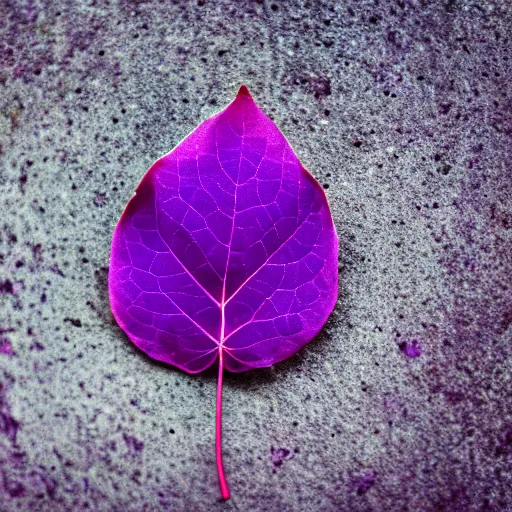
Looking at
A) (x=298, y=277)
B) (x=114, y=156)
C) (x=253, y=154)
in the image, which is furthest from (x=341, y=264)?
(x=114, y=156)

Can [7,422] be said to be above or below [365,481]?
above

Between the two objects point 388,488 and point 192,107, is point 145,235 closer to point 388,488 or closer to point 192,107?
point 192,107

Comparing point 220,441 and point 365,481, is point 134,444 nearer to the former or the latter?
point 220,441

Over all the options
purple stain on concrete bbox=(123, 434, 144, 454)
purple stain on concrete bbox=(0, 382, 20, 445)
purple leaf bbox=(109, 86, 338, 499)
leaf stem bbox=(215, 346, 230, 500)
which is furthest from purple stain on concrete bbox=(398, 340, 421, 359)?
purple stain on concrete bbox=(0, 382, 20, 445)

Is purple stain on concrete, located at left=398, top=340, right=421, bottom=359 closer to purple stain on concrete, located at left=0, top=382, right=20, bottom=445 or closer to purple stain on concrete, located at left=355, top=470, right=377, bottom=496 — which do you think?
purple stain on concrete, located at left=355, top=470, right=377, bottom=496

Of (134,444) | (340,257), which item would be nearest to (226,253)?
(340,257)

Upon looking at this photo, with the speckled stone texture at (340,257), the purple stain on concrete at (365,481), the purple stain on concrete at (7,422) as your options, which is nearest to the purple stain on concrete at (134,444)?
the speckled stone texture at (340,257)
